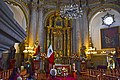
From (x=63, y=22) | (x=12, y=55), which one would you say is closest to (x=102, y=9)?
(x=63, y=22)

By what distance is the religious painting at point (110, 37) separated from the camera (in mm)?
15325

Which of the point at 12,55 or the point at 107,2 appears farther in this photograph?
the point at 107,2

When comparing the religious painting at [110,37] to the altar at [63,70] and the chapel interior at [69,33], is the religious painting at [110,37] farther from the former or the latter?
the altar at [63,70]

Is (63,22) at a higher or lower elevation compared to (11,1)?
lower

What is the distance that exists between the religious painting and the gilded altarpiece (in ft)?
12.3

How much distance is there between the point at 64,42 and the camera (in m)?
15.9

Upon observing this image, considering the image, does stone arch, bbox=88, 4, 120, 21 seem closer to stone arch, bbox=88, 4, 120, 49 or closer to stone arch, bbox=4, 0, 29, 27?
stone arch, bbox=88, 4, 120, 49

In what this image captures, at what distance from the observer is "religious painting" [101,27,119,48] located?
15.3 meters

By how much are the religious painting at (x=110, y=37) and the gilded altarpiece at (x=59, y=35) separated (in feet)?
12.3

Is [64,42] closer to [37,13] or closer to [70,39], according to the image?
[70,39]

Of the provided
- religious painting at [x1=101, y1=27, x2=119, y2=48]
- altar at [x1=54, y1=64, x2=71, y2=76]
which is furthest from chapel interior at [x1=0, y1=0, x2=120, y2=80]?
altar at [x1=54, y1=64, x2=71, y2=76]

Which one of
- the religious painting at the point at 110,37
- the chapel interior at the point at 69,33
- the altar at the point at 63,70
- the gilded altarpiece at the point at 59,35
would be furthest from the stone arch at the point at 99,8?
the altar at the point at 63,70

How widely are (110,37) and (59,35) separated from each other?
5572 mm

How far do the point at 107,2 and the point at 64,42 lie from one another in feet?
19.9
